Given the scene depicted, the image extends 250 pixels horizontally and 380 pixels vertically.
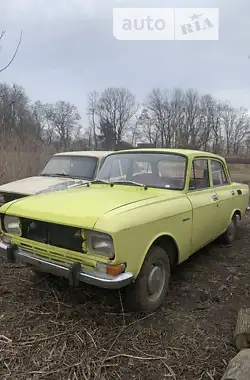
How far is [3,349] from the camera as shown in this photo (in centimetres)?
279

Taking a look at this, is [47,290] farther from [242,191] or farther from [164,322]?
[242,191]

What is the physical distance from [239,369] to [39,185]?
503cm

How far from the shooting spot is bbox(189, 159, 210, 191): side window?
4422mm

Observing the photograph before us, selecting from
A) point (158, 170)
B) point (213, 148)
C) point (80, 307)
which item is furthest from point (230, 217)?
point (213, 148)

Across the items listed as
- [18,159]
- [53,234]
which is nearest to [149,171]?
[53,234]

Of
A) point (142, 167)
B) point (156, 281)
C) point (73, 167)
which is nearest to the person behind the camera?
point (156, 281)

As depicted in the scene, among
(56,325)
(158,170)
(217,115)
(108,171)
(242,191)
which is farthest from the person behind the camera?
(217,115)

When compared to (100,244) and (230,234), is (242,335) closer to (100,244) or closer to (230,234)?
(100,244)

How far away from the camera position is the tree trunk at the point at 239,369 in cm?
221

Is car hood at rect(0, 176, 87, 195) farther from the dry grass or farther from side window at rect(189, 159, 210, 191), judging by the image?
the dry grass

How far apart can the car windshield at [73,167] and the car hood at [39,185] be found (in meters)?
0.35

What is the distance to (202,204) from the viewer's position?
437 centimetres

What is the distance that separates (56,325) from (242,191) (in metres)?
4.44

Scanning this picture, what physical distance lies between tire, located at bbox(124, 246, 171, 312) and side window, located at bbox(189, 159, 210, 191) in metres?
1.22
